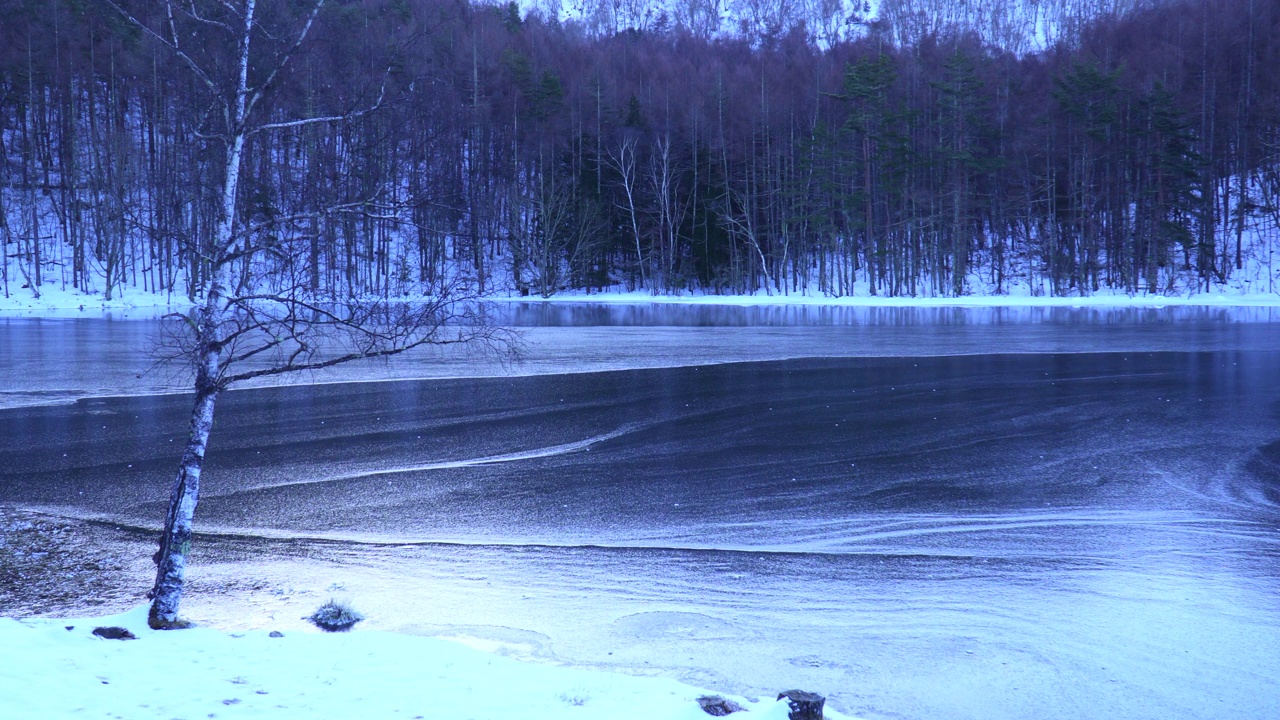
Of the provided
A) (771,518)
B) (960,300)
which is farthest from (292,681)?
(960,300)

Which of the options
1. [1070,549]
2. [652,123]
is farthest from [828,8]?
[1070,549]

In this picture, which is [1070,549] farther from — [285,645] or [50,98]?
[50,98]

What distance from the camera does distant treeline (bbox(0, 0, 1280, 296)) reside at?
192 feet

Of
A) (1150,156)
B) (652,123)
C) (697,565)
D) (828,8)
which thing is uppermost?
(828,8)

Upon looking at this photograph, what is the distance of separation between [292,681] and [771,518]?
540 centimetres

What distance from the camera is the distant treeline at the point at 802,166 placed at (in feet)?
192

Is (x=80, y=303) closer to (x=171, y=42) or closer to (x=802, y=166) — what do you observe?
(x=802, y=166)

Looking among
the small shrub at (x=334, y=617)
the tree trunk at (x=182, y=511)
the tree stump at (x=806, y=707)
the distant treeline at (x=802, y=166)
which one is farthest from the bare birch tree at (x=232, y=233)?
the distant treeline at (x=802, y=166)

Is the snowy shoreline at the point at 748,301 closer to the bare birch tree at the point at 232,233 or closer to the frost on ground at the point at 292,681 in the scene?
the bare birch tree at the point at 232,233

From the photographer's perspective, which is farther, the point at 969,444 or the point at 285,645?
the point at 969,444

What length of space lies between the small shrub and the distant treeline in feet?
142

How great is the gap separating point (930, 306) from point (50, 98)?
58.4 m

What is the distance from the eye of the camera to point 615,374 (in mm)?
21250

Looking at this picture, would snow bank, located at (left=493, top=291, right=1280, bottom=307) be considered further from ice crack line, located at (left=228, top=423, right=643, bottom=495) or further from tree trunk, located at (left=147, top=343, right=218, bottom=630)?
tree trunk, located at (left=147, top=343, right=218, bottom=630)
